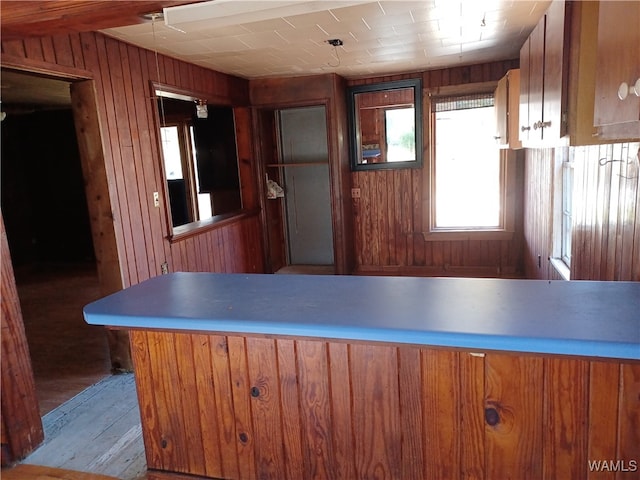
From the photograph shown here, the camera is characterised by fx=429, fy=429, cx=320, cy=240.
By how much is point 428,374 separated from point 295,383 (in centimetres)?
42

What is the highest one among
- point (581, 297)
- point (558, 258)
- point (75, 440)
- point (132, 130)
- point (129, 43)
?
point (129, 43)

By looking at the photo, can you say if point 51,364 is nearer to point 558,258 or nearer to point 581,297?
point 581,297

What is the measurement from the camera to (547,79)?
165 centimetres

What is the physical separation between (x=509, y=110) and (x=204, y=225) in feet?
8.46

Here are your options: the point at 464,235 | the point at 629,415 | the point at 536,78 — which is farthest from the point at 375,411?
the point at 464,235

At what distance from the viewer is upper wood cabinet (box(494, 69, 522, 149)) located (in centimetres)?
295

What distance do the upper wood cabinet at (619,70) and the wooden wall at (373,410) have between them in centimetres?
59

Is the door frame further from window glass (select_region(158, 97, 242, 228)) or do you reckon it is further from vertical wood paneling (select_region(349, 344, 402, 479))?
vertical wood paneling (select_region(349, 344, 402, 479))

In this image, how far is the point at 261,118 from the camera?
15.2 ft

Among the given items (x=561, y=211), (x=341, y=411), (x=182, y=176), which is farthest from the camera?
(x=182, y=176)

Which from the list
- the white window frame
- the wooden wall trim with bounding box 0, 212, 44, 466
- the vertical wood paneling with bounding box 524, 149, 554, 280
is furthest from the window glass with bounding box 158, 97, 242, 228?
the vertical wood paneling with bounding box 524, 149, 554, 280

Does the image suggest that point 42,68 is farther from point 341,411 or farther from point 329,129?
point 329,129

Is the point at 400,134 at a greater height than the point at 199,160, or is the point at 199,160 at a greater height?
the point at 400,134

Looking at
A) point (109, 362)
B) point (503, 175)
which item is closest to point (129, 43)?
point (109, 362)
